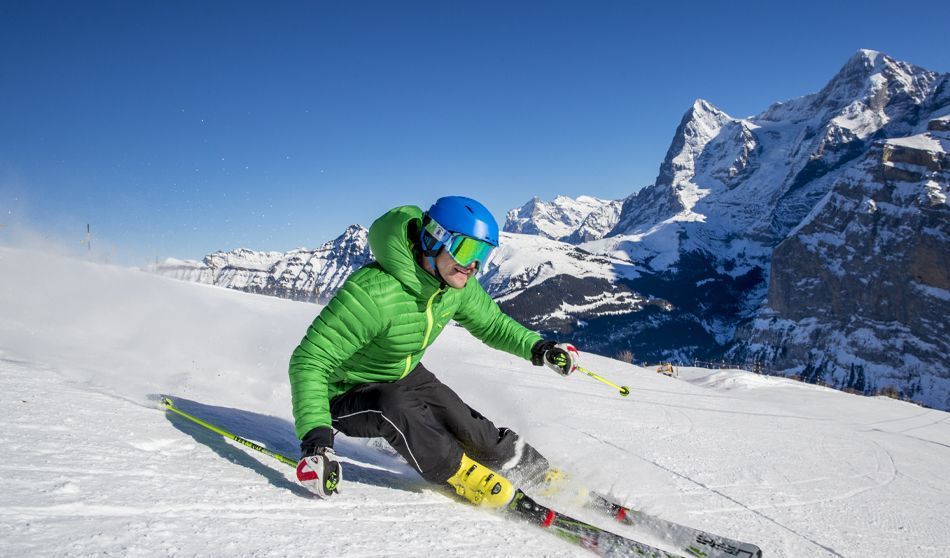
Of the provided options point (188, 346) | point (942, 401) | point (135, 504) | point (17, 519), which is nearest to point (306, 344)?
point (135, 504)

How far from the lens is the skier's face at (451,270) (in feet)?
11.4

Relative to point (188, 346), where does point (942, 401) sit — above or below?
above

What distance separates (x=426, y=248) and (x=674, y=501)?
9.14ft

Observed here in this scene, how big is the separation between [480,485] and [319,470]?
1.00 meters

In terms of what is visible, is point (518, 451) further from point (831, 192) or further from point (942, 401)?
point (831, 192)

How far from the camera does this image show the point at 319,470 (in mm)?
2783

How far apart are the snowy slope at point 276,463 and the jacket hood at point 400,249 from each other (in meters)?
1.37

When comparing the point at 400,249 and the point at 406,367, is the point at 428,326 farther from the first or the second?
the point at 400,249

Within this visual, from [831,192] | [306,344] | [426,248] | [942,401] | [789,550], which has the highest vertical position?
[831,192]

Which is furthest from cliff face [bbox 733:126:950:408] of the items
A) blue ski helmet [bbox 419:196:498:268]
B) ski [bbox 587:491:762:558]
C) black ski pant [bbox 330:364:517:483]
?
blue ski helmet [bbox 419:196:498:268]

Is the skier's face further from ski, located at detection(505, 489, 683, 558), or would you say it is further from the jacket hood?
ski, located at detection(505, 489, 683, 558)

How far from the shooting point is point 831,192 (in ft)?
590

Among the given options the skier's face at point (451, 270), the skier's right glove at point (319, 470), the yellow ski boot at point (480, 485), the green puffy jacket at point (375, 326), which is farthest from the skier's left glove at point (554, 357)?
the skier's right glove at point (319, 470)

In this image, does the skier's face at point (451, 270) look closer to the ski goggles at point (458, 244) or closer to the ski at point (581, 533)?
the ski goggles at point (458, 244)
